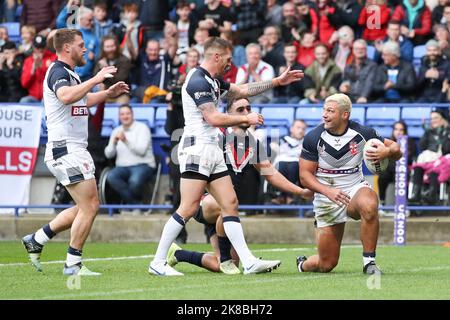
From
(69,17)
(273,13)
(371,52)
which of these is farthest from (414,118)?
(69,17)

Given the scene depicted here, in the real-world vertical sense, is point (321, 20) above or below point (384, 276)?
above

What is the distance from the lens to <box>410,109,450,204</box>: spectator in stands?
1802 cm

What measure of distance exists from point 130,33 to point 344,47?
3.85 meters

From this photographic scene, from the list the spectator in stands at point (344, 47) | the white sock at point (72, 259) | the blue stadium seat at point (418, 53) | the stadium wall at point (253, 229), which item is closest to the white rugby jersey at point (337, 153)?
the white sock at point (72, 259)

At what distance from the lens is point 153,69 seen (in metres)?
20.9

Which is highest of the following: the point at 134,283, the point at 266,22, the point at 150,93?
the point at 266,22

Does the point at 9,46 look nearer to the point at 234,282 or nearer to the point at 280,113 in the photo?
the point at 280,113

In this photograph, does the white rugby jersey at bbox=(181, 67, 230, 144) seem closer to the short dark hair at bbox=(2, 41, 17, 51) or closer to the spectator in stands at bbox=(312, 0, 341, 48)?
the spectator in stands at bbox=(312, 0, 341, 48)

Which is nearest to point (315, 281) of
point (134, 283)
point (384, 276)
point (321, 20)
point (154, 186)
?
point (384, 276)

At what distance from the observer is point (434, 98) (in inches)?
760

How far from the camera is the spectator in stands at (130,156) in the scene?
19156 mm
